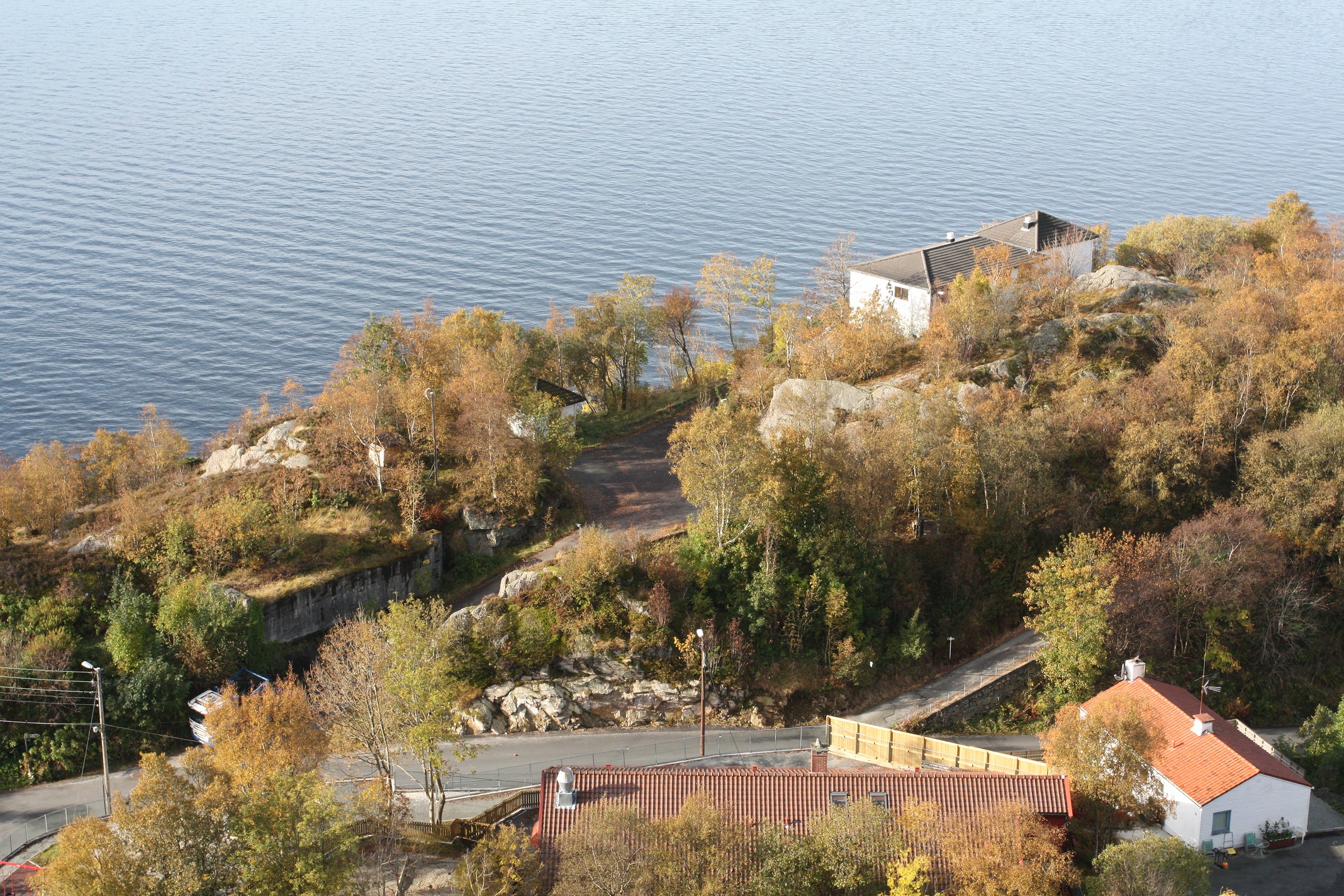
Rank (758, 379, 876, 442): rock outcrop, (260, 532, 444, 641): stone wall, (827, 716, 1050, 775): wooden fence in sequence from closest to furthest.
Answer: (827, 716, 1050, 775): wooden fence < (260, 532, 444, 641): stone wall < (758, 379, 876, 442): rock outcrop

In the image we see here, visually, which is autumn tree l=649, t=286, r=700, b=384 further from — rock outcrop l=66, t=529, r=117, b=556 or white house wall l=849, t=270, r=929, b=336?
rock outcrop l=66, t=529, r=117, b=556

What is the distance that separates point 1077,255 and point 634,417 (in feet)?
91.9

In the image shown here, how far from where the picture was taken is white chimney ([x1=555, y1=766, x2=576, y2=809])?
33062mm

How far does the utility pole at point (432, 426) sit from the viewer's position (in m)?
50.3

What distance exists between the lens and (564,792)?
109 ft

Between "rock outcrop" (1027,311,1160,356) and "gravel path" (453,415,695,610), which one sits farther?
"rock outcrop" (1027,311,1160,356)

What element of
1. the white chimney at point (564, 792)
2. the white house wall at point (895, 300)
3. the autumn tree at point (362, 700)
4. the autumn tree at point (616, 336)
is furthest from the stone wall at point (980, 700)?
the autumn tree at point (616, 336)

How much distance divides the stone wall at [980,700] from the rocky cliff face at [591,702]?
6.54 meters

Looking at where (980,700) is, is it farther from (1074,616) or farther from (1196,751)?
(1196,751)

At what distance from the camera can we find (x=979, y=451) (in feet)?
157

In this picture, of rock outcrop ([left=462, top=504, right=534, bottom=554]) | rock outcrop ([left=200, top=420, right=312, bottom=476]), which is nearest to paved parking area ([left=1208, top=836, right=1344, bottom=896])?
rock outcrop ([left=462, top=504, right=534, bottom=554])

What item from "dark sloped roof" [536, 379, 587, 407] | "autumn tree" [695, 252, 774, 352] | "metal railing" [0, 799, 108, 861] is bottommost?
"metal railing" [0, 799, 108, 861]

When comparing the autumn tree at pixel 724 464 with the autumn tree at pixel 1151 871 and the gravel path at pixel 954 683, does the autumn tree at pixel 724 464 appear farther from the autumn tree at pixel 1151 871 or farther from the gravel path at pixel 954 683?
the autumn tree at pixel 1151 871

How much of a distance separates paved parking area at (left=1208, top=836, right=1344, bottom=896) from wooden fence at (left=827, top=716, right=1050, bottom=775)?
614cm
